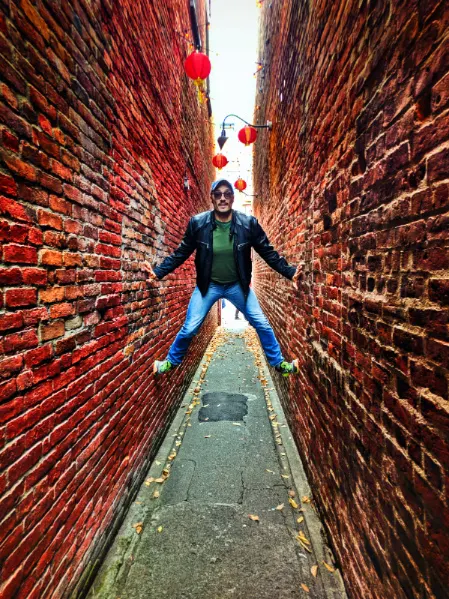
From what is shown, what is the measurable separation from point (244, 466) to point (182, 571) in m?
1.26

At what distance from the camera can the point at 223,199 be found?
3.26 metres

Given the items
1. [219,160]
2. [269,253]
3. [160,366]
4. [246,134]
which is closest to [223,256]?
[269,253]

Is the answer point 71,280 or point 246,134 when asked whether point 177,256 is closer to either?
point 71,280

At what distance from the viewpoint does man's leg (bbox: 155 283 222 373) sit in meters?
3.29

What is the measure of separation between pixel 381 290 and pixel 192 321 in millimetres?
2210

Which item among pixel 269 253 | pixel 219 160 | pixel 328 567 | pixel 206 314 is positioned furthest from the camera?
pixel 219 160

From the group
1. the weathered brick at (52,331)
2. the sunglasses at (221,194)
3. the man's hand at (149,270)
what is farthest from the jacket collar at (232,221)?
the weathered brick at (52,331)

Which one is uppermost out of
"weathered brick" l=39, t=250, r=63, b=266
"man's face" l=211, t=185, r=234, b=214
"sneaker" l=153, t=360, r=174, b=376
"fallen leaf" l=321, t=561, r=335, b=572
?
"man's face" l=211, t=185, r=234, b=214

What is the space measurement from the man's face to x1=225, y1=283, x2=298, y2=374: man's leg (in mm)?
848

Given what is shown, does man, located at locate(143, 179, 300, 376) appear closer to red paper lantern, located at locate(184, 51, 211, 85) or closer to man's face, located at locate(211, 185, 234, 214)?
man's face, located at locate(211, 185, 234, 214)

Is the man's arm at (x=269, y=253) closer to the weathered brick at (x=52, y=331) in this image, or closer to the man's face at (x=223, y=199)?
the man's face at (x=223, y=199)

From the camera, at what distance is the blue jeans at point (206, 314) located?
10.7 ft

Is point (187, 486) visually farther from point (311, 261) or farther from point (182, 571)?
point (311, 261)

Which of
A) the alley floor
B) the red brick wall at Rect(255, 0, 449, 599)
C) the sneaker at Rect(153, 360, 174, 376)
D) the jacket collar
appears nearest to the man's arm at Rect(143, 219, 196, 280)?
the jacket collar
